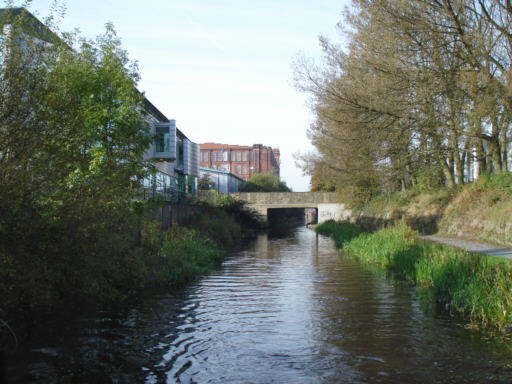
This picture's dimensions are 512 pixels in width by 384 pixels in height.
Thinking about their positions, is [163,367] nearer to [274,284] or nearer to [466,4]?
[274,284]

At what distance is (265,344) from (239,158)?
9538 centimetres

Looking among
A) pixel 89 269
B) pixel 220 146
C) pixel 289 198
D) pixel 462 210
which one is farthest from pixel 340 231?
pixel 220 146

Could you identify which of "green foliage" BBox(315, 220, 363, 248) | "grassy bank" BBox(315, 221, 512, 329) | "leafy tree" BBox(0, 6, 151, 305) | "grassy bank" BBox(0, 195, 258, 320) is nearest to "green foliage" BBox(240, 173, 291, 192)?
"green foliage" BBox(315, 220, 363, 248)

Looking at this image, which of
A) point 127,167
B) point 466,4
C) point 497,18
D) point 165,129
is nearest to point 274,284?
point 127,167

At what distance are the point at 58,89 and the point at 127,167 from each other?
13.8 ft

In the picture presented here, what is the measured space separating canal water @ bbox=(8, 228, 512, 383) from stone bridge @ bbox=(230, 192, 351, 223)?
3943cm

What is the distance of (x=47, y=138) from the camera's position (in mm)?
7395

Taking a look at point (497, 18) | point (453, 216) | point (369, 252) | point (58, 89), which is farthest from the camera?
point (453, 216)

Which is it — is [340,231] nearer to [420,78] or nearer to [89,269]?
[420,78]

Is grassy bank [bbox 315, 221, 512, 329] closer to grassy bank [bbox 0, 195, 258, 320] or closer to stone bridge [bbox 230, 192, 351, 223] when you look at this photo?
grassy bank [bbox 0, 195, 258, 320]

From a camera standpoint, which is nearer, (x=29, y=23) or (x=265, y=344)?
(x=265, y=344)

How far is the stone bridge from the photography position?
51.6 metres

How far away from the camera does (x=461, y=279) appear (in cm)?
1016

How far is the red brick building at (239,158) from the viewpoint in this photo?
101 meters
